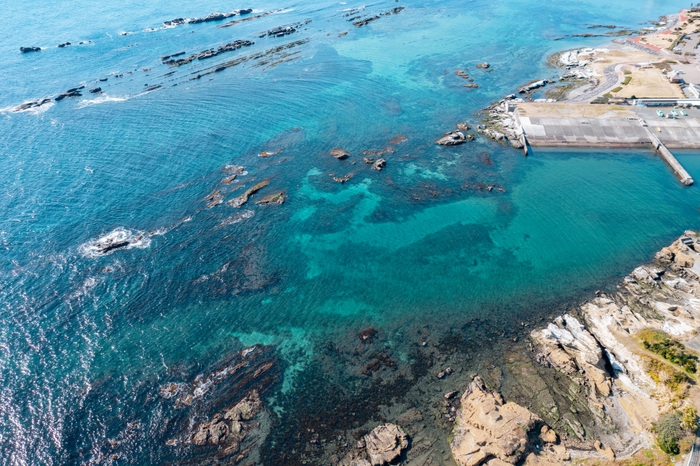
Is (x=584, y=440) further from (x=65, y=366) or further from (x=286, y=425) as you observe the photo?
(x=65, y=366)

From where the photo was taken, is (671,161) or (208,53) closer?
(671,161)

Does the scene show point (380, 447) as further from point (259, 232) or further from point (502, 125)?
point (502, 125)

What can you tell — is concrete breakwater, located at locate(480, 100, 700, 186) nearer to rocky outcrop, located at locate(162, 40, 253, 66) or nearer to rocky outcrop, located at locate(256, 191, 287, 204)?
rocky outcrop, located at locate(256, 191, 287, 204)

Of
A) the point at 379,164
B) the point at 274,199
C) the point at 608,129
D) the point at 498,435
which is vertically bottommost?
the point at 498,435

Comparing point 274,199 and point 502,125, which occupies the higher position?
point 502,125

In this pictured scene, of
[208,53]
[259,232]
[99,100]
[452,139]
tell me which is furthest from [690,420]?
[208,53]

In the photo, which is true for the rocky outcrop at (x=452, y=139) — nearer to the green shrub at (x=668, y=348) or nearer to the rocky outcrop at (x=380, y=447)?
the green shrub at (x=668, y=348)

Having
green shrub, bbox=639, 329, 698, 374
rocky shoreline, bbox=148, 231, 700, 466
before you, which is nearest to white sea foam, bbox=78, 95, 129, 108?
rocky shoreline, bbox=148, 231, 700, 466
